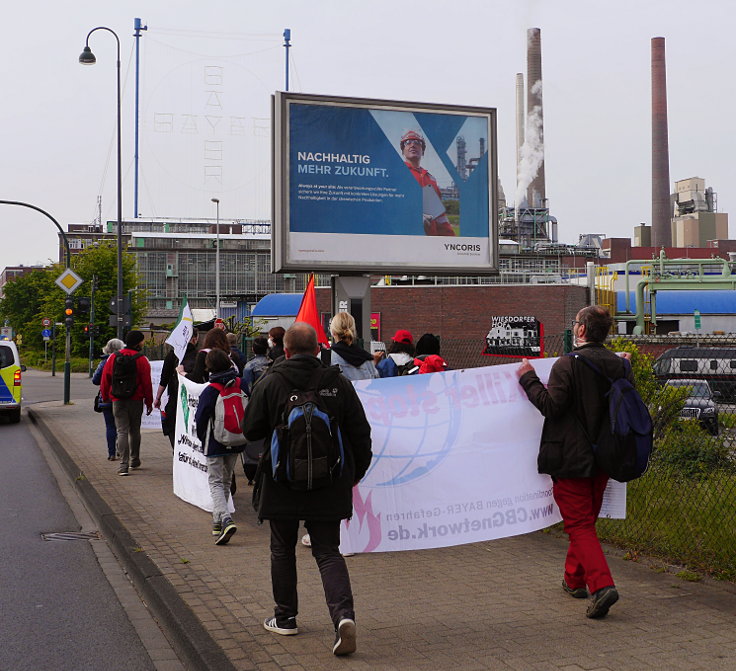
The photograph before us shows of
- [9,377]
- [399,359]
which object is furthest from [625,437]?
[9,377]

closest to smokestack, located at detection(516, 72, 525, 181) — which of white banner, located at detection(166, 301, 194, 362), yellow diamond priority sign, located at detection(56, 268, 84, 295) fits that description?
yellow diamond priority sign, located at detection(56, 268, 84, 295)

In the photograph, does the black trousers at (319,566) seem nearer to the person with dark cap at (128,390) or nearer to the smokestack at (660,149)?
the person with dark cap at (128,390)

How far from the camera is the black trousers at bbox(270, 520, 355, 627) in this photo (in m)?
4.70

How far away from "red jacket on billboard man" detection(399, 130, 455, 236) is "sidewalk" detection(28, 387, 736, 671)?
6.49 m

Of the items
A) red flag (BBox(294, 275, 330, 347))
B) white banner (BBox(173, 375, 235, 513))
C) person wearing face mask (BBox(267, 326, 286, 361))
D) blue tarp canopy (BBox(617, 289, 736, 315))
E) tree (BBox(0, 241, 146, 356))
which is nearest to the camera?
white banner (BBox(173, 375, 235, 513))

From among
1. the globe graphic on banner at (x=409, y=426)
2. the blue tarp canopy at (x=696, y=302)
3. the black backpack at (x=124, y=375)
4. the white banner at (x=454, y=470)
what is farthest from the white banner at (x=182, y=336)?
the blue tarp canopy at (x=696, y=302)

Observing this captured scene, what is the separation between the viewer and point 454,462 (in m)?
6.14

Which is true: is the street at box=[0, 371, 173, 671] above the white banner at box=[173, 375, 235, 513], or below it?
below

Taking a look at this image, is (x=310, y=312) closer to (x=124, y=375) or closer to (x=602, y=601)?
(x=124, y=375)

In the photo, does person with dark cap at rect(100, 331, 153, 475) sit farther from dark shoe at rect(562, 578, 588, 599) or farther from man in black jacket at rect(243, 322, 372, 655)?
dark shoe at rect(562, 578, 588, 599)

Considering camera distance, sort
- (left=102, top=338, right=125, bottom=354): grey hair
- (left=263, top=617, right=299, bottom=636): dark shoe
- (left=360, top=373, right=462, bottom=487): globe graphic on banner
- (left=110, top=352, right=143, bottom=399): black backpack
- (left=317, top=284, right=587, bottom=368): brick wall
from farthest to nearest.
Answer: (left=317, top=284, right=587, bottom=368): brick wall < (left=102, top=338, right=125, bottom=354): grey hair < (left=110, top=352, right=143, bottom=399): black backpack < (left=360, top=373, right=462, bottom=487): globe graphic on banner < (left=263, top=617, right=299, bottom=636): dark shoe

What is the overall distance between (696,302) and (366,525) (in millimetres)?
50866

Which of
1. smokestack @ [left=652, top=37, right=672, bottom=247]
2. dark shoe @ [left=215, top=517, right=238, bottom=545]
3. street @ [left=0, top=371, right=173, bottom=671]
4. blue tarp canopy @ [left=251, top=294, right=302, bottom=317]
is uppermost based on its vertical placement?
smokestack @ [left=652, top=37, right=672, bottom=247]

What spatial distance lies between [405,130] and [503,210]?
9086cm
